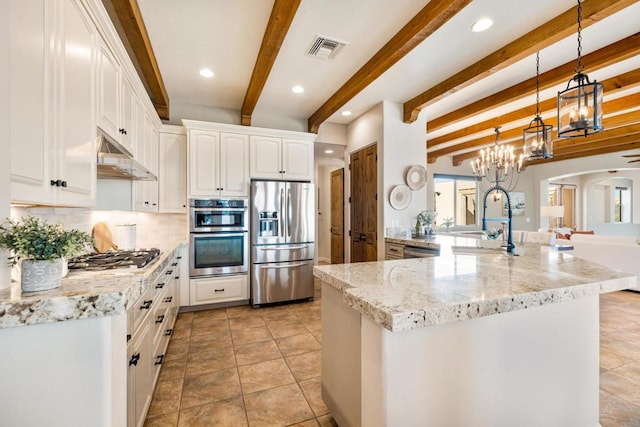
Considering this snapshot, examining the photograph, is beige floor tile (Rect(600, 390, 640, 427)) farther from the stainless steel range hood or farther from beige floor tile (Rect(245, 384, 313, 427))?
the stainless steel range hood

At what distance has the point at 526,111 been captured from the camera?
14.1ft

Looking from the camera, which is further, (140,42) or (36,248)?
(140,42)

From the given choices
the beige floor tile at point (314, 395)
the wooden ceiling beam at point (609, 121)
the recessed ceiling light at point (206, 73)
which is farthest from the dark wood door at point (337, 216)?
the beige floor tile at point (314, 395)

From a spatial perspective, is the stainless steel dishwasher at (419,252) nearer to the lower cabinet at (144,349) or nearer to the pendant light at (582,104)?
the pendant light at (582,104)

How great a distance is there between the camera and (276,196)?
3844 mm

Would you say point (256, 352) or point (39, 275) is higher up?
point (39, 275)

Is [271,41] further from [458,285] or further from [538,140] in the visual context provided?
[538,140]

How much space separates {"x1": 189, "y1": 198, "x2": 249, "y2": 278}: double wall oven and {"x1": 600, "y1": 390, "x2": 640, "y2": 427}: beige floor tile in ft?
11.4

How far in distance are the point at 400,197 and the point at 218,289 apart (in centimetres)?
278

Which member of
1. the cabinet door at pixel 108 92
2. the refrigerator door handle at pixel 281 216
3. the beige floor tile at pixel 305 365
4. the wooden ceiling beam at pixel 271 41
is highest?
the wooden ceiling beam at pixel 271 41

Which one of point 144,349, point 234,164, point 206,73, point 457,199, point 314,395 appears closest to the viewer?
point 144,349

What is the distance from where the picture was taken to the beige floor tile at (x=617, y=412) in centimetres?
168

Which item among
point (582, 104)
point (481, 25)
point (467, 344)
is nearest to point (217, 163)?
point (481, 25)

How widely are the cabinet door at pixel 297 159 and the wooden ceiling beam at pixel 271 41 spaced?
77cm
